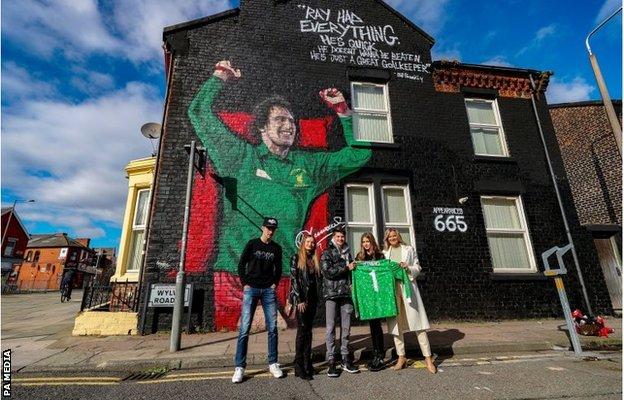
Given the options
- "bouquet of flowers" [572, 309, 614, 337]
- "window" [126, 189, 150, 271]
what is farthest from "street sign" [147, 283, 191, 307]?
"bouquet of flowers" [572, 309, 614, 337]

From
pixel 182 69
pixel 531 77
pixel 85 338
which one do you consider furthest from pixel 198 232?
pixel 531 77

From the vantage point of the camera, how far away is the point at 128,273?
28.2 ft

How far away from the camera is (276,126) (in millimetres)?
8453

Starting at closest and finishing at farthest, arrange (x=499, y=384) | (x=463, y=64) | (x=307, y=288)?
(x=499, y=384)
(x=307, y=288)
(x=463, y=64)

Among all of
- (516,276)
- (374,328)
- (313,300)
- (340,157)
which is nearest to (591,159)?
(516,276)

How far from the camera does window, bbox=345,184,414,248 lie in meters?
8.02

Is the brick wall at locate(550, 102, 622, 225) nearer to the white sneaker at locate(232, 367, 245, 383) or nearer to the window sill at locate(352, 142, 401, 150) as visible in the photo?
the window sill at locate(352, 142, 401, 150)

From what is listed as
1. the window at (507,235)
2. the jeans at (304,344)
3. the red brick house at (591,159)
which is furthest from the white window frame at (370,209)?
the red brick house at (591,159)

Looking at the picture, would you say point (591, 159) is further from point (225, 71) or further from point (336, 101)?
point (225, 71)

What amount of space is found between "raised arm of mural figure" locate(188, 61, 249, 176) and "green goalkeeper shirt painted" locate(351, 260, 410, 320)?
4687 mm

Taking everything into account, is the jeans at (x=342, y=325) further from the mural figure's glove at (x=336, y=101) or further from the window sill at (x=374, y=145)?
the mural figure's glove at (x=336, y=101)

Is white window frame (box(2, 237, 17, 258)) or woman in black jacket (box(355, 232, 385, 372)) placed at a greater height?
white window frame (box(2, 237, 17, 258))

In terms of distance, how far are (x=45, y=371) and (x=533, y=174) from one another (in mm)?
11852

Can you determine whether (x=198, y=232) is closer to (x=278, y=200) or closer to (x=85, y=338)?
(x=278, y=200)
